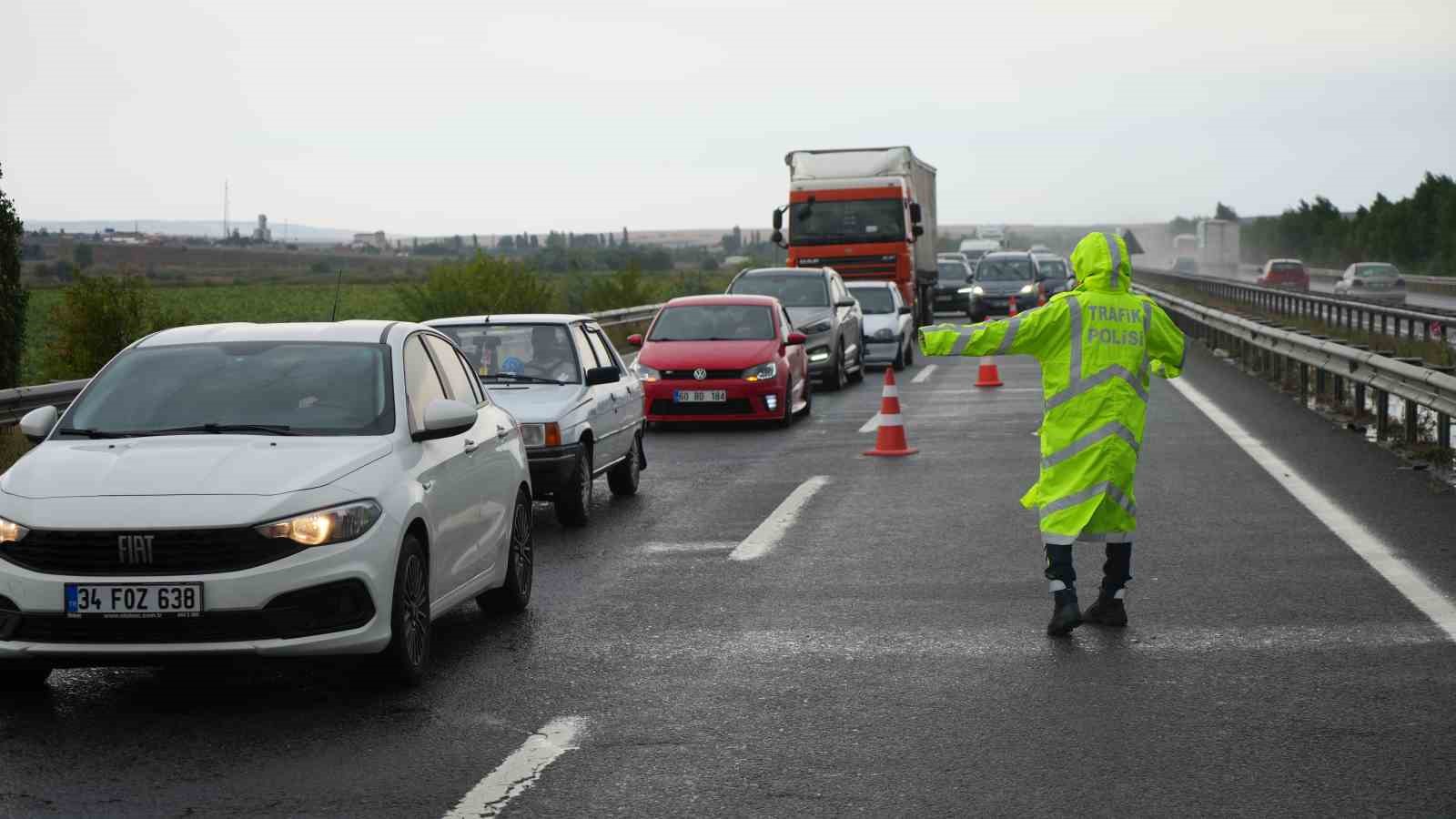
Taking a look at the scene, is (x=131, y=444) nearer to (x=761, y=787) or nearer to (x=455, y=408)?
(x=455, y=408)

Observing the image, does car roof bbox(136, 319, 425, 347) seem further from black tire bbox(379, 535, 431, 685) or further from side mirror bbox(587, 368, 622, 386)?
side mirror bbox(587, 368, 622, 386)

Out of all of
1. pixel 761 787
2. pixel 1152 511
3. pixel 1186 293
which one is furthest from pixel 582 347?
pixel 1186 293

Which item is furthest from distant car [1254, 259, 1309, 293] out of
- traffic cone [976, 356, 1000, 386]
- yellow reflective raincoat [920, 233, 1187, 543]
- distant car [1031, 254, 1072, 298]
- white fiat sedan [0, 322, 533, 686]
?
white fiat sedan [0, 322, 533, 686]

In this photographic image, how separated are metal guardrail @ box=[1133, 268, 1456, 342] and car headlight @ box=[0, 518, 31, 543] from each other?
2082 cm

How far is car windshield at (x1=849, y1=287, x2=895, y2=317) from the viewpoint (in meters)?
32.0

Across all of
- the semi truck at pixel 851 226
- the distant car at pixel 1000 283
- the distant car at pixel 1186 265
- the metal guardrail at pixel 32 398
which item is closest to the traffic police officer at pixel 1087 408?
the metal guardrail at pixel 32 398

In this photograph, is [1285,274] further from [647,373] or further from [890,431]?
[890,431]

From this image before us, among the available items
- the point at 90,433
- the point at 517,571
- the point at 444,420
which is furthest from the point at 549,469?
the point at 90,433

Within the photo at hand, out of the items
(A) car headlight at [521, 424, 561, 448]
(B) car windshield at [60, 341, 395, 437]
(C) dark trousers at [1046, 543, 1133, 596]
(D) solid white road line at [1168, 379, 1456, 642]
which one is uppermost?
(B) car windshield at [60, 341, 395, 437]

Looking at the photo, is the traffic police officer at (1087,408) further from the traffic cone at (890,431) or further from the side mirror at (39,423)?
the traffic cone at (890,431)

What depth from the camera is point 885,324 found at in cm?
3106

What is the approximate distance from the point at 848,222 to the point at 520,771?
32505 mm

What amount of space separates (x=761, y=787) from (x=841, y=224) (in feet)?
107

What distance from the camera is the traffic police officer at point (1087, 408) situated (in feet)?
27.5
